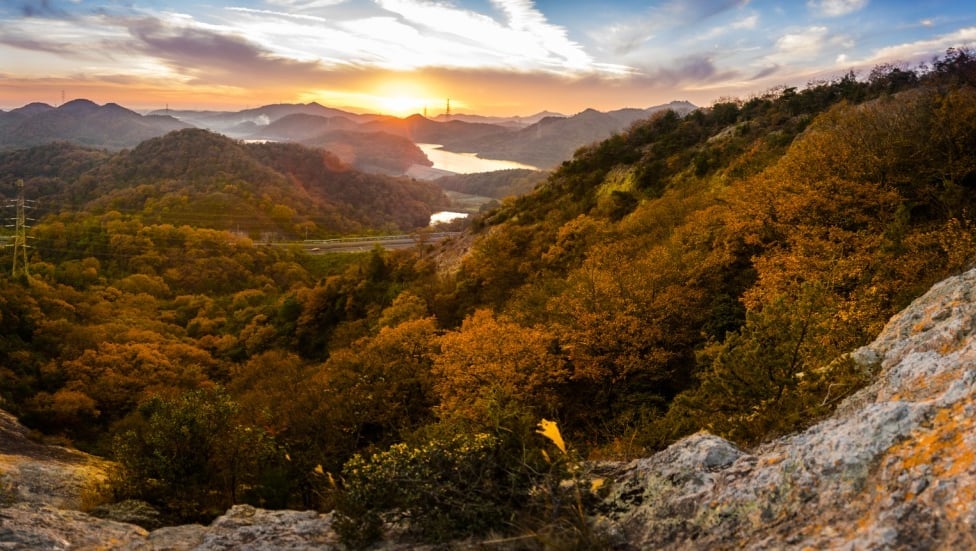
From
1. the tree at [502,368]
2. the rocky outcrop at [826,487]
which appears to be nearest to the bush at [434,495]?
Answer: the rocky outcrop at [826,487]

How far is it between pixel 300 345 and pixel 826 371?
57.1 metres

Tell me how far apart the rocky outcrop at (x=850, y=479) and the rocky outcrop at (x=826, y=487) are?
1 centimetres

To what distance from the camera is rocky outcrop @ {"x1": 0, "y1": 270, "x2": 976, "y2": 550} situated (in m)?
4.46

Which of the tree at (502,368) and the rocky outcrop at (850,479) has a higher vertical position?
the rocky outcrop at (850,479)

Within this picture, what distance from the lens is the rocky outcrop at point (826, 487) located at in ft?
14.6

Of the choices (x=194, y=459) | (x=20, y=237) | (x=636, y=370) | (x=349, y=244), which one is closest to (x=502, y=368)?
(x=636, y=370)

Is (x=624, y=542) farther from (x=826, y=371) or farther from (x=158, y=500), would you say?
(x=158, y=500)

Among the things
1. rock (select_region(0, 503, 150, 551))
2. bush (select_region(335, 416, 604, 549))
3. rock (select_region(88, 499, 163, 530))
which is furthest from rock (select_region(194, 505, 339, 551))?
rock (select_region(88, 499, 163, 530))

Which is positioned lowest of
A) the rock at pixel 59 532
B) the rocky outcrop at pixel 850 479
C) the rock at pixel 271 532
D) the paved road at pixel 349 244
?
the paved road at pixel 349 244

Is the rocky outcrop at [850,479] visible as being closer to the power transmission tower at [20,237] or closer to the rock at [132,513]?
Result: the rock at [132,513]

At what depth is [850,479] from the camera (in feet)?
16.7

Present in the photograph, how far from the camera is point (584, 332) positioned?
22391mm

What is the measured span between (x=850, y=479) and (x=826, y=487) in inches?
9.2

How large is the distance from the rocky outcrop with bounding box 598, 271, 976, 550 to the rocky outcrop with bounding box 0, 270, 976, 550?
0.01 meters
